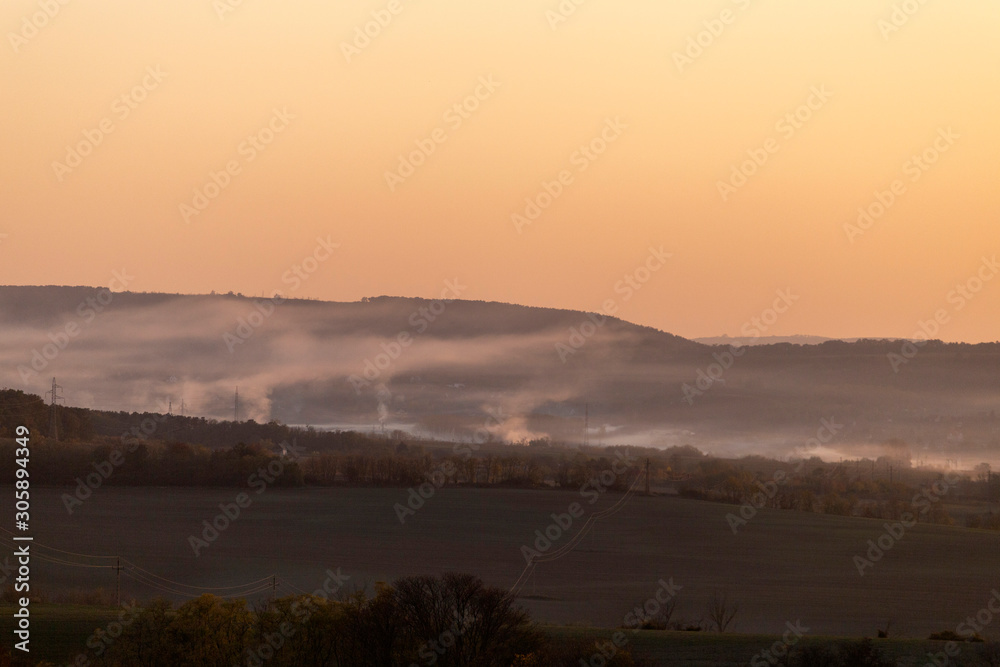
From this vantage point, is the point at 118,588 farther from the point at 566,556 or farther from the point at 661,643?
the point at 661,643

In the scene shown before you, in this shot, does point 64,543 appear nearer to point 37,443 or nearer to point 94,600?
point 94,600

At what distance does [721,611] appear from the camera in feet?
205

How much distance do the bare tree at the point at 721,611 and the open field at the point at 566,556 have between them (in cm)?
66

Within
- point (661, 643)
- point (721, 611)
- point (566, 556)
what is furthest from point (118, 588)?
point (661, 643)

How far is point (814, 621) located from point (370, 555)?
33.5 metres

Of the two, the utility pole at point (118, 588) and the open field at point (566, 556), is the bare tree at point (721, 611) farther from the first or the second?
the utility pole at point (118, 588)

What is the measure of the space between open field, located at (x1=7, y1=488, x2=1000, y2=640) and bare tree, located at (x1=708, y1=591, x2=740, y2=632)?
661 mm

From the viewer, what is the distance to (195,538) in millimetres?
90000

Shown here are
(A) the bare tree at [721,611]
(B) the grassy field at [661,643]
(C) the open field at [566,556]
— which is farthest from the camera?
(C) the open field at [566,556]

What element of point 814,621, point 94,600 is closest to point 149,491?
point 94,600

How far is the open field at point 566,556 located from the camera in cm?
6788

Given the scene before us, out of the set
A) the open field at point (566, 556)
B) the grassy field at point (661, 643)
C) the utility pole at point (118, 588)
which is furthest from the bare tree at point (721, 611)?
the utility pole at point (118, 588)

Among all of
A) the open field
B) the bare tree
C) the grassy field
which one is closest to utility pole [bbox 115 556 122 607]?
the open field

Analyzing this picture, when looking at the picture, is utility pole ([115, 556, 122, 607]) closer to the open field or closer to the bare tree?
the open field
